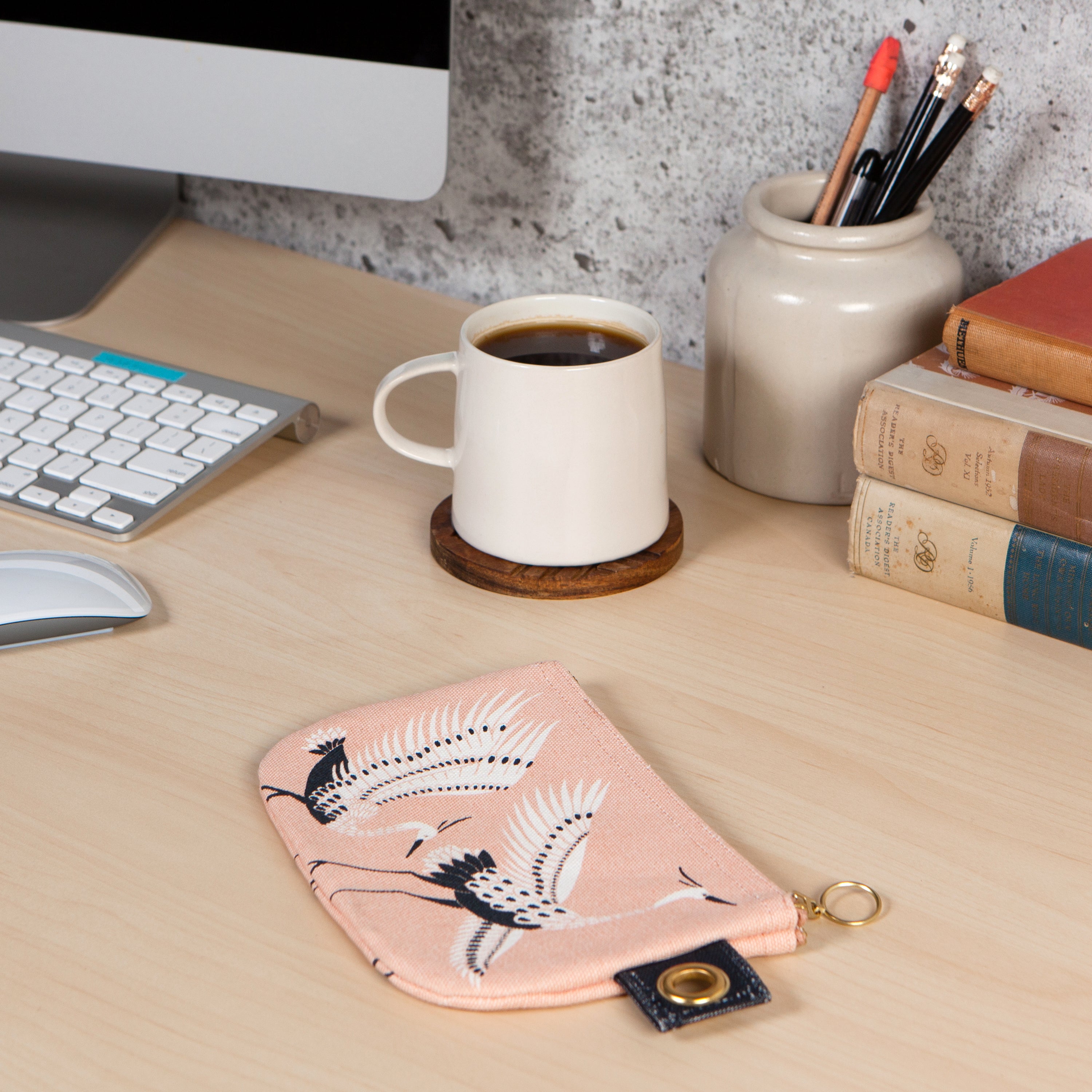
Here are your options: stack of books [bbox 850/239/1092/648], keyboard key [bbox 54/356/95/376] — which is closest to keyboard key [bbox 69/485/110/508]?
keyboard key [bbox 54/356/95/376]

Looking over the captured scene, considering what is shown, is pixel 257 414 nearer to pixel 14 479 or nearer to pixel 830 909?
pixel 14 479

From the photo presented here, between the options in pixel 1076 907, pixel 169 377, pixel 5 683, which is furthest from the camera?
pixel 169 377

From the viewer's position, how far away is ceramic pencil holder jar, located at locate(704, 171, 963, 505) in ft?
1.79

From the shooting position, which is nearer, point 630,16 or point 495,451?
point 495,451

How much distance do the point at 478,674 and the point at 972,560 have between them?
0.21m

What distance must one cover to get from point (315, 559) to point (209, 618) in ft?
0.21

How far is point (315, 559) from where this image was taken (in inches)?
22.1

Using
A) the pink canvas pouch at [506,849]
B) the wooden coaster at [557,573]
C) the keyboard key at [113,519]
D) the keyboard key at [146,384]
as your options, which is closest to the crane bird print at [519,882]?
the pink canvas pouch at [506,849]

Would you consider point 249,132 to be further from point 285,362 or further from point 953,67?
point 953,67

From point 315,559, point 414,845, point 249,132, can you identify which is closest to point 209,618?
point 315,559

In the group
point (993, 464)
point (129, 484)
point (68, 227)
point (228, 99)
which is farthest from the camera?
point (68, 227)

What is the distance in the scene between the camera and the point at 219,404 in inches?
25.0

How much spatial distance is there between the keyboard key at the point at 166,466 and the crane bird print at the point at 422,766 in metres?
0.20

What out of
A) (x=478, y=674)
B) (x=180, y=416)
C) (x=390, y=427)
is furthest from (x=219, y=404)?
(x=478, y=674)
